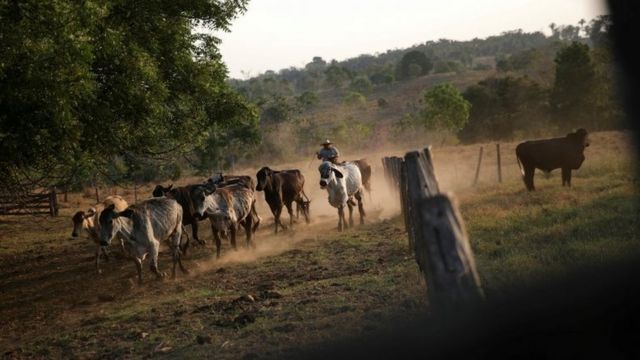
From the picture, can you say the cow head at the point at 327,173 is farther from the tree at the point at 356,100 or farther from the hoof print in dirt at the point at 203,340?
the tree at the point at 356,100

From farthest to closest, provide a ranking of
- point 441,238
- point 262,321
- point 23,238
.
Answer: point 23,238 < point 262,321 < point 441,238

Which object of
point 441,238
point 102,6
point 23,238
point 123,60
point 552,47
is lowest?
point 23,238

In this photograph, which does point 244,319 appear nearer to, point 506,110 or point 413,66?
point 506,110

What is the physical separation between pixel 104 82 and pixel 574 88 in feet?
143

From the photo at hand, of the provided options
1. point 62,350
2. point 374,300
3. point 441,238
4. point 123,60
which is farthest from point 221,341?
point 123,60

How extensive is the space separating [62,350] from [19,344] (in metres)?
1.49

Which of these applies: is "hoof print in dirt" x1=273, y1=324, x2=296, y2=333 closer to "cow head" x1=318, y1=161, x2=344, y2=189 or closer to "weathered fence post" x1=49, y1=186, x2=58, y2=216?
"cow head" x1=318, y1=161, x2=344, y2=189

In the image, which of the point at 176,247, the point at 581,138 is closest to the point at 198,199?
the point at 176,247

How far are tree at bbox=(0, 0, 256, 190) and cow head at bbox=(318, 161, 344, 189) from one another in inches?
108

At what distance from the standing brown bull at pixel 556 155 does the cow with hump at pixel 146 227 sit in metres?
11.5

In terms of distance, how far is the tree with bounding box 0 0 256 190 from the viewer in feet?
33.8

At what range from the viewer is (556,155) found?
763 inches

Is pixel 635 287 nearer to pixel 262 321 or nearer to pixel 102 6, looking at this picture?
pixel 262 321

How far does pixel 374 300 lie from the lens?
29.3 feet
